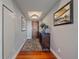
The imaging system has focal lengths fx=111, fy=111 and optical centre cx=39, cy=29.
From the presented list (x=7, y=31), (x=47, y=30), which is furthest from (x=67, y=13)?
(x=47, y=30)

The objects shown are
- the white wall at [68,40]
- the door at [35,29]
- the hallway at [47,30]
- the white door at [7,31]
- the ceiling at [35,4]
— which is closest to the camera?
the white wall at [68,40]

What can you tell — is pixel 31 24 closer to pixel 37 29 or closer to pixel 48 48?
pixel 37 29

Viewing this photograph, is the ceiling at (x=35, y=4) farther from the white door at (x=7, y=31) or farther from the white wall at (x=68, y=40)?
the white door at (x=7, y=31)

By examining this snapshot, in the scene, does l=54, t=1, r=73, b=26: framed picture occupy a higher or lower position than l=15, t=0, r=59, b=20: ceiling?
lower

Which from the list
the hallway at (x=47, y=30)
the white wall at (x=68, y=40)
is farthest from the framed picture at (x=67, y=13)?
the white wall at (x=68, y=40)

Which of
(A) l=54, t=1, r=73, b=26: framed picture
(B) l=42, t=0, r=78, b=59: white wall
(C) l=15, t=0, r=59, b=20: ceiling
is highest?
(C) l=15, t=0, r=59, b=20: ceiling

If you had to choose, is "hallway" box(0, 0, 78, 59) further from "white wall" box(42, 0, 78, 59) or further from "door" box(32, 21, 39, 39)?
"door" box(32, 21, 39, 39)

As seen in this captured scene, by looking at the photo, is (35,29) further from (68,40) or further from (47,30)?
(68,40)

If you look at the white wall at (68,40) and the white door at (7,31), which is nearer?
the white wall at (68,40)

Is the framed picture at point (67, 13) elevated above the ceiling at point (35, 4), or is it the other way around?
the ceiling at point (35, 4)

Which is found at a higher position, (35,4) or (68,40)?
(35,4)

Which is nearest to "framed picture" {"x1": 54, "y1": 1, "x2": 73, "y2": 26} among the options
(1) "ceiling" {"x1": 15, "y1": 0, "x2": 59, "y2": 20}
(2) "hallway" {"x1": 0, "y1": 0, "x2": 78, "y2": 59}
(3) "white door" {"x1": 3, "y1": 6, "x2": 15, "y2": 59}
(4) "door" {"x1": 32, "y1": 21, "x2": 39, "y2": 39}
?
(2) "hallway" {"x1": 0, "y1": 0, "x2": 78, "y2": 59}

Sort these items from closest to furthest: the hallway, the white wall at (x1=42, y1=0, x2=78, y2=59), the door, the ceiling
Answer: the white wall at (x1=42, y1=0, x2=78, y2=59) → the hallway → the ceiling → the door

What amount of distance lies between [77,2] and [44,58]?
8.50 ft
